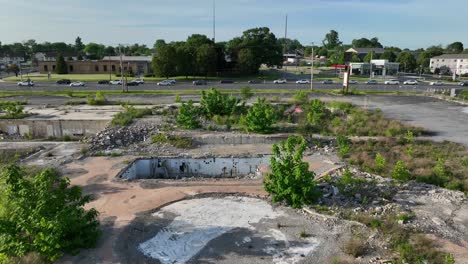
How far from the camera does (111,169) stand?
773 inches

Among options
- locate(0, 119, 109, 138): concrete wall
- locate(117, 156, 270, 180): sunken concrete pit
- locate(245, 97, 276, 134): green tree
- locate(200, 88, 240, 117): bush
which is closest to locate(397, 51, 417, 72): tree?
locate(200, 88, 240, 117): bush

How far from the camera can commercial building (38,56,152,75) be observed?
83.2m

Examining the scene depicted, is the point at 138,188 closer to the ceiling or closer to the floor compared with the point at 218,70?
closer to the floor

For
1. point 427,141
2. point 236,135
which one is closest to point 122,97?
point 236,135

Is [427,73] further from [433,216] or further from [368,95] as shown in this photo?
[433,216]

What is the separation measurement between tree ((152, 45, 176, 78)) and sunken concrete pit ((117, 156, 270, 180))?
47860 millimetres

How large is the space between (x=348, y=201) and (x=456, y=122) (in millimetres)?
20189

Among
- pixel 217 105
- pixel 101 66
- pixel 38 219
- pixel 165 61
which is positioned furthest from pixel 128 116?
pixel 101 66

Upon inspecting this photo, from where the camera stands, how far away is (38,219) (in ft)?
35.3

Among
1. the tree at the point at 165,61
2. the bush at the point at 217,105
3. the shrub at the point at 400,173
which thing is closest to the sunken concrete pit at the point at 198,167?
the shrub at the point at 400,173

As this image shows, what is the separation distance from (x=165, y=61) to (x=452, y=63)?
76.1 metres

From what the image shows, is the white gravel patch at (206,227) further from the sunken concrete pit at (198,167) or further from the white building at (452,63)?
the white building at (452,63)

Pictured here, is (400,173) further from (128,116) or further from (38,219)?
(128,116)

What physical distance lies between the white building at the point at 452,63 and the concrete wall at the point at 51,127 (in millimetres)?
88834
